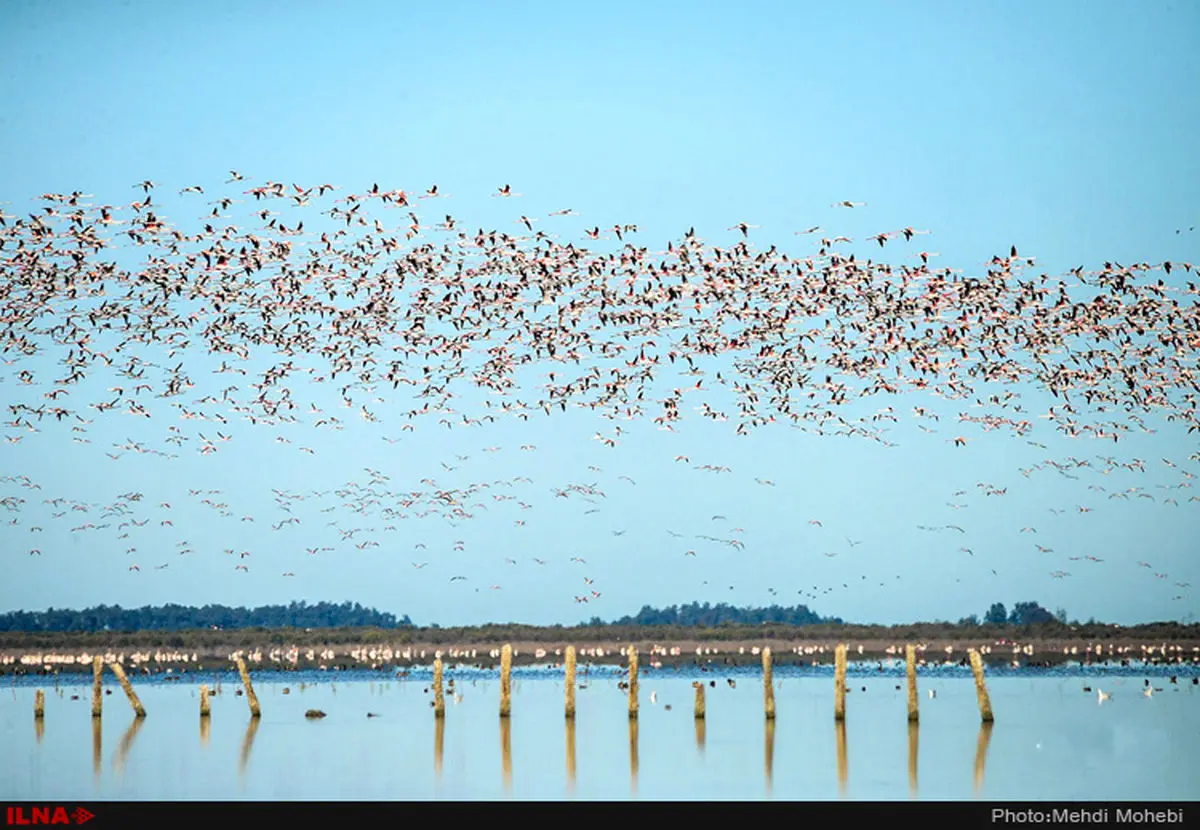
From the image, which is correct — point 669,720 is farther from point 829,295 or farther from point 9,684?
point 9,684

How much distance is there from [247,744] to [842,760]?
65.4ft

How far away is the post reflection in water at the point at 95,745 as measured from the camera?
1889 inches

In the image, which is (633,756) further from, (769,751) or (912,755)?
(912,755)

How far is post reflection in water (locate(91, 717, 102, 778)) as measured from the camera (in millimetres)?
47987

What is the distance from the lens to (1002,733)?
54.9 meters

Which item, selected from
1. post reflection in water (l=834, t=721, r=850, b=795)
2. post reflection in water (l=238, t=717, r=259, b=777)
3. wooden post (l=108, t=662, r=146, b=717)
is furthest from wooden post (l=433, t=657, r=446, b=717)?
post reflection in water (l=834, t=721, r=850, b=795)

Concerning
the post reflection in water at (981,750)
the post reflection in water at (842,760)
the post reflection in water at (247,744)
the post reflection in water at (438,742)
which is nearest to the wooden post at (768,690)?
the post reflection in water at (842,760)

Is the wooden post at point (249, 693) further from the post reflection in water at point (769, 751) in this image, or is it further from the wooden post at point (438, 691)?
the post reflection in water at point (769, 751)

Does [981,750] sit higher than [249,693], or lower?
lower

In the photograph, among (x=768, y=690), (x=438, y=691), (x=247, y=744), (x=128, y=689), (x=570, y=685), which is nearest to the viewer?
(x=247, y=744)

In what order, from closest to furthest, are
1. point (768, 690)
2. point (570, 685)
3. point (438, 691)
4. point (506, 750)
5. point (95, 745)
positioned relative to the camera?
point (506, 750)
point (95, 745)
point (768, 690)
point (570, 685)
point (438, 691)
